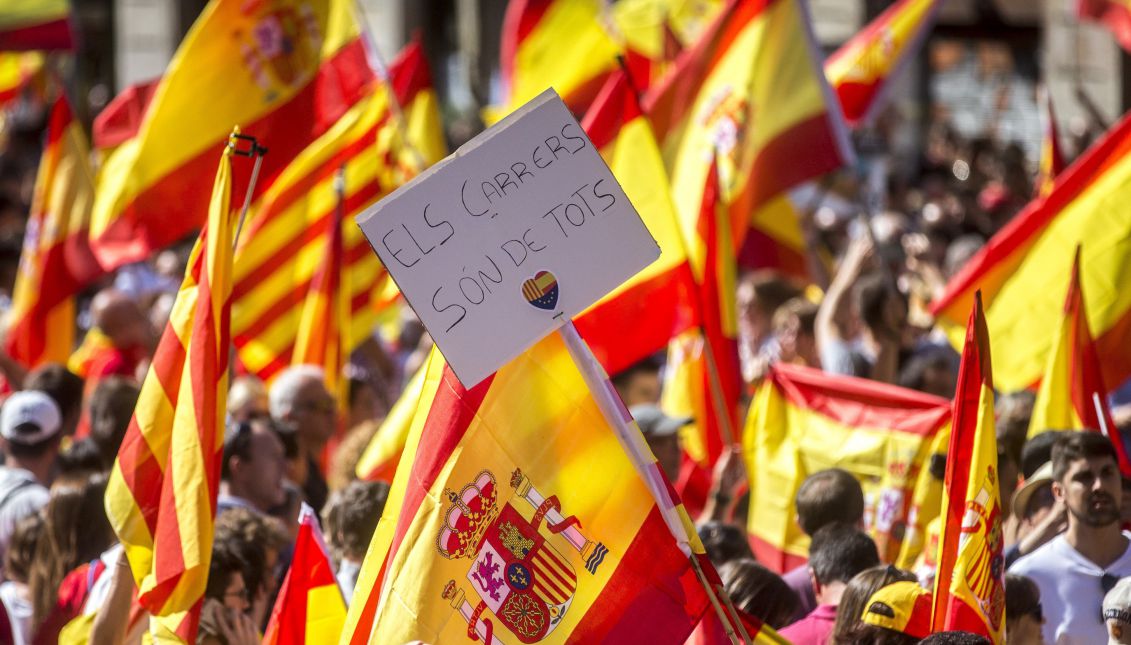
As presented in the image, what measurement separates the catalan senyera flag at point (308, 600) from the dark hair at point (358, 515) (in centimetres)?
57

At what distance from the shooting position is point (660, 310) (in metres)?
6.61

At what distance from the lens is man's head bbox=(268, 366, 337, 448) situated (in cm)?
729

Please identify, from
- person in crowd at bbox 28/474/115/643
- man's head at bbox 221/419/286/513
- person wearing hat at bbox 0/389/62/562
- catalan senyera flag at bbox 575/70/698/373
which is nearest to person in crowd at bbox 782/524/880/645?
catalan senyera flag at bbox 575/70/698/373

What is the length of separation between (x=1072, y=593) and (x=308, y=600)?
7.15 feet

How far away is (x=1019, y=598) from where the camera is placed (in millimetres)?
4840

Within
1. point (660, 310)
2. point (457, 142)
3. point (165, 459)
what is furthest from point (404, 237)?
point (457, 142)

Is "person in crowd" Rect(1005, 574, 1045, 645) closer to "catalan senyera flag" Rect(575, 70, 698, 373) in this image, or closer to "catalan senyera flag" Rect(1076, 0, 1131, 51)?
"catalan senyera flag" Rect(575, 70, 698, 373)

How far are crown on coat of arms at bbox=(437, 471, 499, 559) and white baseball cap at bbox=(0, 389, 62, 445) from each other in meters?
3.16

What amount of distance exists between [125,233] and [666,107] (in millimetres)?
2673

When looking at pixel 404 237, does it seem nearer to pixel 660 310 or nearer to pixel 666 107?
pixel 660 310

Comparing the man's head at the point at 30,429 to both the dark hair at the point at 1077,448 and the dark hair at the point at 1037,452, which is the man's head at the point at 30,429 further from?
the dark hair at the point at 1077,448

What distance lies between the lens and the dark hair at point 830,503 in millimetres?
5480

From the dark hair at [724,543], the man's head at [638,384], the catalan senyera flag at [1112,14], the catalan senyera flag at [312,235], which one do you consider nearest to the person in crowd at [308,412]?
the catalan senyera flag at [312,235]

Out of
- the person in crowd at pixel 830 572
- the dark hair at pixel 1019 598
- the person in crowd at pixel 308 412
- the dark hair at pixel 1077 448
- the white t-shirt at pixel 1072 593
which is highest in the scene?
the person in crowd at pixel 308 412
